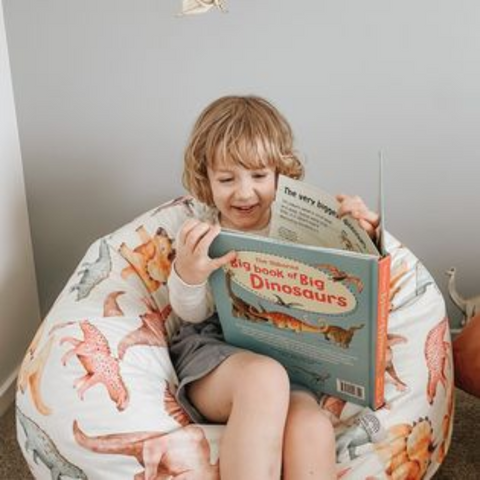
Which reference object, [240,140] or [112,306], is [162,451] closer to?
[112,306]

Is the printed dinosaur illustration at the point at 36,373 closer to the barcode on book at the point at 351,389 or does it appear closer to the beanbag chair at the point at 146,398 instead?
the beanbag chair at the point at 146,398

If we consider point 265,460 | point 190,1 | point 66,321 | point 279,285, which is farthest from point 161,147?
point 265,460

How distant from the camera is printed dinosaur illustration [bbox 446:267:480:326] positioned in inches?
65.3

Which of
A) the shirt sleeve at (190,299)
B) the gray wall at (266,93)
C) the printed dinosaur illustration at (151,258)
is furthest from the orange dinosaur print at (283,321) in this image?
the gray wall at (266,93)

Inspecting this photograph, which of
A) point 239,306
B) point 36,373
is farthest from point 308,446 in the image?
point 36,373

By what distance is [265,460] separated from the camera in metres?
1.00

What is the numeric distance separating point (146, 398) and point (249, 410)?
0.17m

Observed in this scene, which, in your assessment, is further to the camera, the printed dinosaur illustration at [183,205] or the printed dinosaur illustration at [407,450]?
the printed dinosaur illustration at [183,205]

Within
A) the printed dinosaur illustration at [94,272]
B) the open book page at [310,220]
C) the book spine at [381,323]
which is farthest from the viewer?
the printed dinosaur illustration at [94,272]

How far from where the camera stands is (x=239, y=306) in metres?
1.14

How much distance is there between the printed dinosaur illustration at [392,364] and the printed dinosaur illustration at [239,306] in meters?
0.23

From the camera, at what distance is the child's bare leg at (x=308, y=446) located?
1.02 metres

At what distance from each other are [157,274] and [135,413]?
0.36 meters

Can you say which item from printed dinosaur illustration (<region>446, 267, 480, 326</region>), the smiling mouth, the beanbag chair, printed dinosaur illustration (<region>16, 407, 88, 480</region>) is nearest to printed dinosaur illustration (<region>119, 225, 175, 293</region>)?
the beanbag chair
